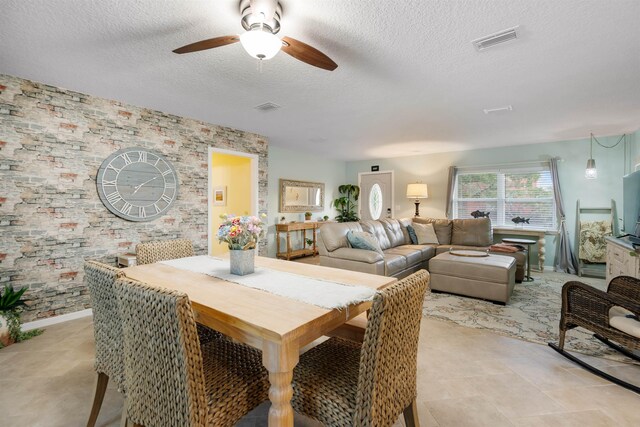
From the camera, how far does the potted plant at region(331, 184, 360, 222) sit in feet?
26.2

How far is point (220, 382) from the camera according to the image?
4.20 ft

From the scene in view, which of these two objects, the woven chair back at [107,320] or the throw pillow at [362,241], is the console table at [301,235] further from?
the woven chair back at [107,320]

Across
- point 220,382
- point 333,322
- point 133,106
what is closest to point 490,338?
point 333,322

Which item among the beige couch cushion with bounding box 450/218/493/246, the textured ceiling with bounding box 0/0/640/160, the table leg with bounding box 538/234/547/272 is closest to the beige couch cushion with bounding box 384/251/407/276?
the beige couch cushion with bounding box 450/218/493/246

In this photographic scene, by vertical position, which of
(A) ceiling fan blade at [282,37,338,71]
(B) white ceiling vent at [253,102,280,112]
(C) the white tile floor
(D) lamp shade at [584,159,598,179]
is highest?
(B) white ceiling vent at [253,102,280,112]

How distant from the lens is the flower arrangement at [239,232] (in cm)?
193

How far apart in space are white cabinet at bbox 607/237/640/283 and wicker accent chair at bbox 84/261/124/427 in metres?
4.01

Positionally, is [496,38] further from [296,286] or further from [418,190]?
[418,190]

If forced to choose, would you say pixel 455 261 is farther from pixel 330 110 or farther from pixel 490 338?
pixel 330 110

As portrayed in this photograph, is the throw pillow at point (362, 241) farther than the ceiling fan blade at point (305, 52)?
Yes

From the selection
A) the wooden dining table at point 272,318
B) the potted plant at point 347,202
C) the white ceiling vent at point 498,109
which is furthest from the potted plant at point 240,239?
the potted plant at point 347,202

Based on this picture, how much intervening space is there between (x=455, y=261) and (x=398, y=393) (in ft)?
10.2

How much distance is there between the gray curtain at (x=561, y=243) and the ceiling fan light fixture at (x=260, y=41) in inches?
232

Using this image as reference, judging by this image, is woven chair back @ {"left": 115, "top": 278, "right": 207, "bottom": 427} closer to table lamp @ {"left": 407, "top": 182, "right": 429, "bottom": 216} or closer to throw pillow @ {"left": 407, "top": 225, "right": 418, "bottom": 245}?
throw pillow @ {"left": 407, "top": 225, "right": 418, "bottom": 245}
